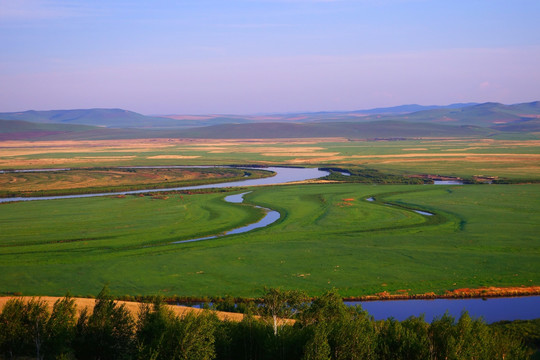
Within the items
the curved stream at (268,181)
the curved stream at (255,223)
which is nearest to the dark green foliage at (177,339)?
the curved stream at (255,223)

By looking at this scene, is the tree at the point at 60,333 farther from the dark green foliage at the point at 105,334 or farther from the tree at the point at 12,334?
the tree at the point at 12,334

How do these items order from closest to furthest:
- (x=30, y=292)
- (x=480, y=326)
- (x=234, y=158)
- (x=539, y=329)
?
(x=480, y=326), (x=539, y=329), (x=30, y=292), (x=234, y=158)

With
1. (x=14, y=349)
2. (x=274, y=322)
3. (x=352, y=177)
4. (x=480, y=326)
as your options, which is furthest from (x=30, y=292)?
(x=352, y=177)

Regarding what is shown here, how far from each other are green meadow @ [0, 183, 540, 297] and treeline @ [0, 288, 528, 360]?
8.43 m

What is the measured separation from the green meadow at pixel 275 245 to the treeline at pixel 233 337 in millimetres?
8425

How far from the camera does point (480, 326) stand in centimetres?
1606

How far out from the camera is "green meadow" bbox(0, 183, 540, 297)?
2731 centimetres

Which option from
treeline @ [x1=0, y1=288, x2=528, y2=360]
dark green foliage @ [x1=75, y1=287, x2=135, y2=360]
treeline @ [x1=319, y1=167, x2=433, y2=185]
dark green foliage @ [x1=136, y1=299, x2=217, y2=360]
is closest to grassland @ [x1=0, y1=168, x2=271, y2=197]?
treeline @ [x1=319, y1=167, x2=433, y2=185]

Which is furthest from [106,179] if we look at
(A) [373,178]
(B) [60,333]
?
(B) [60,333]

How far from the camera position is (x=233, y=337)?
17031 mm

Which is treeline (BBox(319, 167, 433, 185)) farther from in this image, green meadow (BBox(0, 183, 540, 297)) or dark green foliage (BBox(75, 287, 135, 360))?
dark green foliage (BBox(75, 287, 135, 360))

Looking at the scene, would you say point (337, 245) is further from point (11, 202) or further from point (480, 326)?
point (11, 202)

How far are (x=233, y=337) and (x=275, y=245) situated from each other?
17170 millimetres

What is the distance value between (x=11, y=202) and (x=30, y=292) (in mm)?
27880
